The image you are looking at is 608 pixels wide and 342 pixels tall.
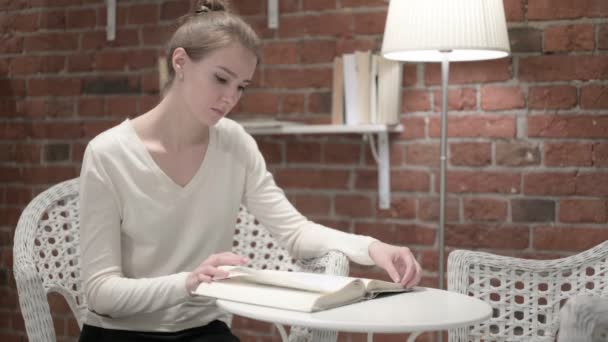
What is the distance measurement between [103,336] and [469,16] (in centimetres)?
126

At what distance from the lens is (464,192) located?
2.49 m

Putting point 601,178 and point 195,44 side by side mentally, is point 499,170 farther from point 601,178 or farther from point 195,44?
point 195,44

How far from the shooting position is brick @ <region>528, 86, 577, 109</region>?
2336 mm

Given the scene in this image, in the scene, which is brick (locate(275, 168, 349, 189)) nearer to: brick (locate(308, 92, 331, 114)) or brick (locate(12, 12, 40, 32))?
brick (locate(308, 92, 331, 114))

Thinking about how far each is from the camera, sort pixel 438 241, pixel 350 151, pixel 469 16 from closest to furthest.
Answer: pixel 469 16, pixel 438 241, pixel 350 151

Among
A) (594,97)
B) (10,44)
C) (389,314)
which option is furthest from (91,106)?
(389,314)

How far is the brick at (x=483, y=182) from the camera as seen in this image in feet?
7.95

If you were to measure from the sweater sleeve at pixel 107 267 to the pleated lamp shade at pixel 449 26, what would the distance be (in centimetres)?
93

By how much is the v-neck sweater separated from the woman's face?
16 centimetres

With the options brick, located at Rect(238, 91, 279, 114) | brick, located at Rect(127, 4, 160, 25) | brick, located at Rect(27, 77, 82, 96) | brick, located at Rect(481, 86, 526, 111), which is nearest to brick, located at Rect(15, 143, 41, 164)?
brick, located at Rect(27, 77, 82, 96)

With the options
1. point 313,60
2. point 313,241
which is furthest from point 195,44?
point 313,60

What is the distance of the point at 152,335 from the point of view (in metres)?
1.68

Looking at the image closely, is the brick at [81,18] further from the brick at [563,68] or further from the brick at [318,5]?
the brick at [563,68]

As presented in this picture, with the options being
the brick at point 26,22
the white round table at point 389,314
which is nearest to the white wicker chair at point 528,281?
the white round table at point 389,314
